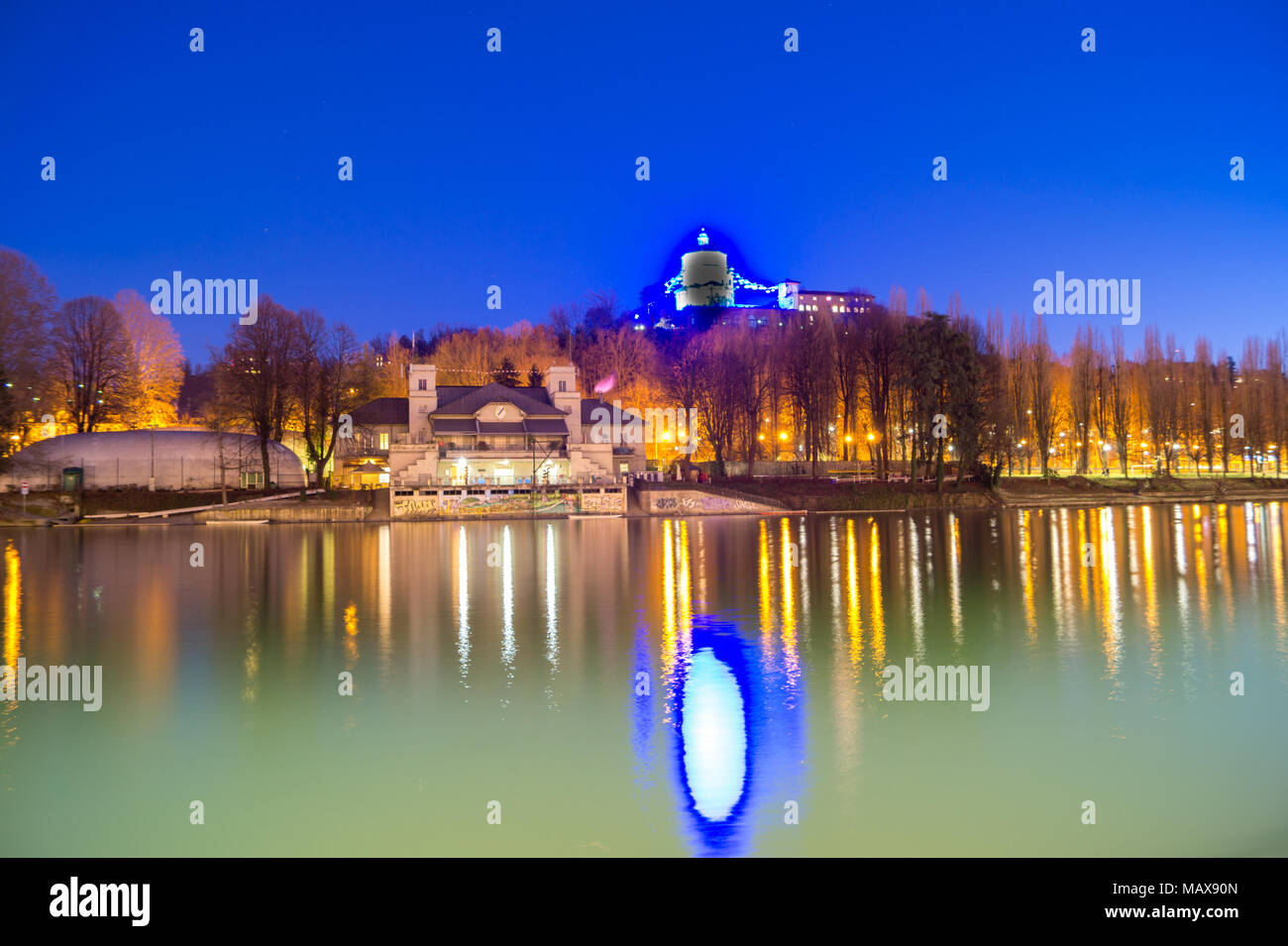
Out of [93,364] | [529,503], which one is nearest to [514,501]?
[529,503]

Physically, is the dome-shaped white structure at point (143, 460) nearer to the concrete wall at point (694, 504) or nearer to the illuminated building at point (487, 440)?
the illuminated building at point (487, 440)

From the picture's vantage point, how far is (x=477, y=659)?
537 inches

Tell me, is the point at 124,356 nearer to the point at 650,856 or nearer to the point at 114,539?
the point at 114,539

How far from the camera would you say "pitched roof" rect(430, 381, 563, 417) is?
71.4m

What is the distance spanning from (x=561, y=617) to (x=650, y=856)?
10644 mm

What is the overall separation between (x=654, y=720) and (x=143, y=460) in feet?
214

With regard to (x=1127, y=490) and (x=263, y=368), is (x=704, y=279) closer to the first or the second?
(x=1127, y=490)

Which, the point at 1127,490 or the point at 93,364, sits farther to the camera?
the point at 93,364

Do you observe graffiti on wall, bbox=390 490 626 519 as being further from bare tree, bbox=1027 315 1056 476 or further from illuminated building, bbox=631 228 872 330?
illuminated building, bbox=631 228 872 330

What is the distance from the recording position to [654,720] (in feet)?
34.1

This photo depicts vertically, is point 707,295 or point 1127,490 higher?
point 707,295

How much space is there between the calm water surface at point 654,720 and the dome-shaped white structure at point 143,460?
45129 mm

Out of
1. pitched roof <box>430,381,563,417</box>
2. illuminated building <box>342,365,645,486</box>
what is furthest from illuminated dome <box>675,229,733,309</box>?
pitched roof <box>430,381,563,417</box>
